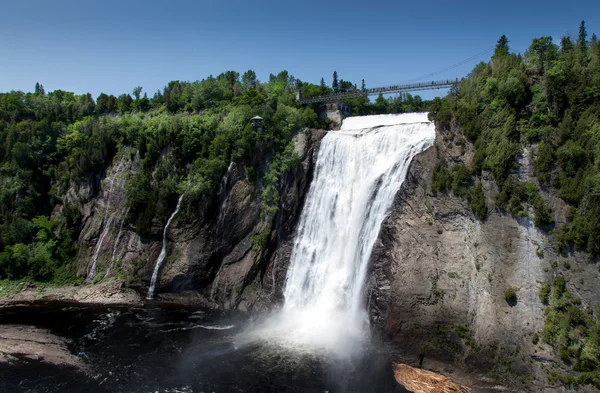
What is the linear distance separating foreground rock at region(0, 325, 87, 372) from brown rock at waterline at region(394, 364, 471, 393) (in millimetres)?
19871

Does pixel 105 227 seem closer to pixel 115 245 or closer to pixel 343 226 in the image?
pixel 115 245

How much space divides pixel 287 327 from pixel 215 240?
38.7ft

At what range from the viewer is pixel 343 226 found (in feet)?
113

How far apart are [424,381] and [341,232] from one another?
13709mm

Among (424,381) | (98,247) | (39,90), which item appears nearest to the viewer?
(424,381)

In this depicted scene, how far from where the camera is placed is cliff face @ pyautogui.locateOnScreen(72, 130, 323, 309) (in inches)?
1436

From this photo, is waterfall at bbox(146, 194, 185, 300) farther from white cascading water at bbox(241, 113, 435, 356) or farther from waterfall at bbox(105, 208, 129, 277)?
white cascading water at bbox(241, 113, 435, 356)

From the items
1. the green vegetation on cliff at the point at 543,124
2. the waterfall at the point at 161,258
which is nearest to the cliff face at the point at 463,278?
the green vegetation on cliff at the point at 543,124

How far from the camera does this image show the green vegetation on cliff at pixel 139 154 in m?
40.2

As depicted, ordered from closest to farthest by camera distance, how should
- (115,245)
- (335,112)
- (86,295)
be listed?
(86,295), (115,245), (335,112)

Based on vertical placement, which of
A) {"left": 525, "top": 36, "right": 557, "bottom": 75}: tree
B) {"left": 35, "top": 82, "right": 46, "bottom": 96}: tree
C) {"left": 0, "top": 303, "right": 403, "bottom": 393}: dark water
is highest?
{"left": 35, "top": 82, "right": 46, "bottom": 96}: tree

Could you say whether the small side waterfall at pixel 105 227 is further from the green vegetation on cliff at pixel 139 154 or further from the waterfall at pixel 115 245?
the green vegetation on cliff at pixel 139 154

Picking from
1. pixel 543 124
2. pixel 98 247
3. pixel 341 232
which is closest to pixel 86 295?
pixel 98 247

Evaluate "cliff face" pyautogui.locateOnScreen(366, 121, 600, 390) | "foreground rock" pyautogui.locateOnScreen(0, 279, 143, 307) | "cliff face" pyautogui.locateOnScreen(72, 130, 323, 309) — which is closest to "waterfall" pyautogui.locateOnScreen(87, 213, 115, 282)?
"cliff face" pyautogui.locateOnScreen(72, 130, 323, 309)
